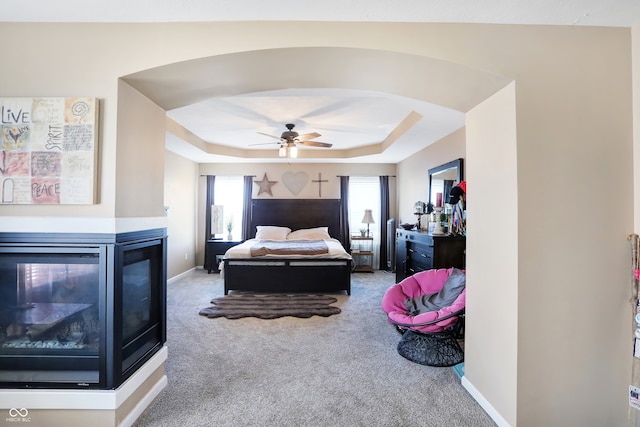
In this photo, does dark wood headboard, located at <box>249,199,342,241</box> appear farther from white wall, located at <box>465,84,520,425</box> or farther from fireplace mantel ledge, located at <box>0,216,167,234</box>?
fireplace mantel ledge, located at <box>0,216,167,234</box>

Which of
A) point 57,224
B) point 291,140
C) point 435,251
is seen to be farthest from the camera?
point 291,140

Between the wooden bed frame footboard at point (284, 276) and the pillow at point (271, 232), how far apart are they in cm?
141

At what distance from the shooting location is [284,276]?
4289 millimetres

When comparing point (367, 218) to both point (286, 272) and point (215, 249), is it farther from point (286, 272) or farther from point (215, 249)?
point (215, 249)

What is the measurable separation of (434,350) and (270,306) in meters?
2.05

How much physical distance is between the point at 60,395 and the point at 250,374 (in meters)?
1.13

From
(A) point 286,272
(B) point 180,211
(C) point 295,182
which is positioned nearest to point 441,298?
(A) point 286,272

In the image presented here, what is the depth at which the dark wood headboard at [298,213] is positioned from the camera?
20.1 ft

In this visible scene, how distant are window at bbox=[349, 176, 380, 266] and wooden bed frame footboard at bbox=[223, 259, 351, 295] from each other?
6.83 feet

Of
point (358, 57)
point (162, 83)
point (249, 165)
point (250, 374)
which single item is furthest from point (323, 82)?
point (249, 165)

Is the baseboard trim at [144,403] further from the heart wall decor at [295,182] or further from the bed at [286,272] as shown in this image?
the heart wall decor at [295,182]

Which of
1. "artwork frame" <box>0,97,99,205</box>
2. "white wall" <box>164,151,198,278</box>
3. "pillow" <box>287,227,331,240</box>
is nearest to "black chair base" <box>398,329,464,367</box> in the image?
"artwork frame" <box>0,97,99,205</box>

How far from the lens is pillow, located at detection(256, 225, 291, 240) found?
569 cm

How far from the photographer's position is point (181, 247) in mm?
5438
